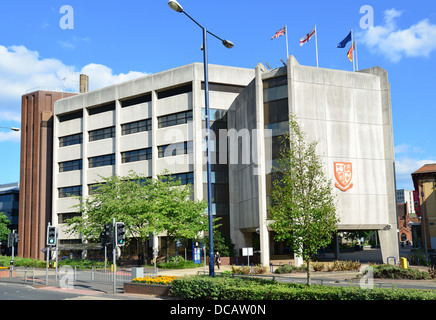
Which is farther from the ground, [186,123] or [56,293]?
[186,123]

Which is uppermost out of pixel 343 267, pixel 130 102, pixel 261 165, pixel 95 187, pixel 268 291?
pixel 130 102

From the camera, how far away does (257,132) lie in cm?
4603

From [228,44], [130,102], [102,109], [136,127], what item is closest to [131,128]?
[136,127]

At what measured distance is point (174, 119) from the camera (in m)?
55.9

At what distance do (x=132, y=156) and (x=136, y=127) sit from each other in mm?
3753

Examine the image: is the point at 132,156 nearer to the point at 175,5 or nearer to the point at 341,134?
the point at 341,134

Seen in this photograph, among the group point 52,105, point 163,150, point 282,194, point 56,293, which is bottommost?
point 56,293

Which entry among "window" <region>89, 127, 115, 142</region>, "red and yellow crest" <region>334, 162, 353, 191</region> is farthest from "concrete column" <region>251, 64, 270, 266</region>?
"window" <region>89, 127, 115, 142</region>

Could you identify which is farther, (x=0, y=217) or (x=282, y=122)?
(x=0, y=217)

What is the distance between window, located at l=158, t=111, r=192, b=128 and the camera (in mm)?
55000

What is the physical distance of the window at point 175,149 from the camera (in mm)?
54278

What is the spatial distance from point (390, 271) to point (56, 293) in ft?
68.1
